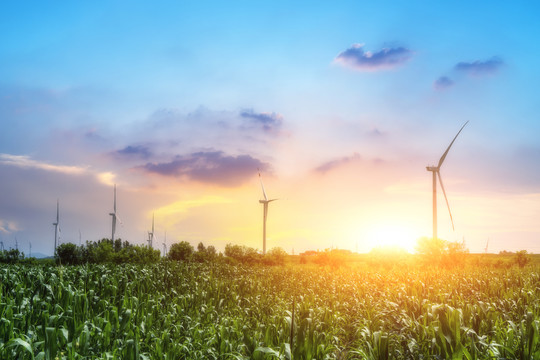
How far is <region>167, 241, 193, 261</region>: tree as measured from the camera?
68.8m

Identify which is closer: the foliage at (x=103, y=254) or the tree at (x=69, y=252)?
the foliage at (x=103, y=254)

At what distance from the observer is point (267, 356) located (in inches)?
350

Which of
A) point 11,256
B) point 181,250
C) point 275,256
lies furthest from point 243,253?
point 11,256

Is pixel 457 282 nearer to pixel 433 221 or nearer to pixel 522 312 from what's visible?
pixel 522 312

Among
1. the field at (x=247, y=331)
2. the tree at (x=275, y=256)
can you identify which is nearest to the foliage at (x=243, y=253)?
the tree at (x=275, y=256)

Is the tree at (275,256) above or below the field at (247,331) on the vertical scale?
below

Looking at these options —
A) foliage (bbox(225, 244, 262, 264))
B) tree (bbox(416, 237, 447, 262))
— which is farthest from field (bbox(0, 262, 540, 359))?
foliage (bbox(225, 244, 262, 264))

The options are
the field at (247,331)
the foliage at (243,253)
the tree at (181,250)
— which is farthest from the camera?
the foliage at (243,253)

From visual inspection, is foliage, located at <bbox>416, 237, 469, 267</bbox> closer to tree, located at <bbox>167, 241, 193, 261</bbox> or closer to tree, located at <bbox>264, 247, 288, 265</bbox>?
tree, located at <bbox>264, 247, 288, 265</bbox>

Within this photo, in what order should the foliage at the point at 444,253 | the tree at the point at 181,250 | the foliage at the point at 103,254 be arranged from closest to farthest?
the foliage at the point at 103,254 → the foliage at the point at 444,253 → the tree at the point at 181,250

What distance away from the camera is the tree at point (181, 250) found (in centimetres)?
6875

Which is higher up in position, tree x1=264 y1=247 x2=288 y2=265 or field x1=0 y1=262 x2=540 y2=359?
field x1=0 y1=262 x2=540 y2=359

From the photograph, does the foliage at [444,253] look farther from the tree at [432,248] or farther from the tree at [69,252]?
the tree at [69,252]

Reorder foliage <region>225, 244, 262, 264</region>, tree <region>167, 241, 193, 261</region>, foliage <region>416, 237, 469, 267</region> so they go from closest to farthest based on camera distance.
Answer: foliage <region>416, 237, 469, 267</region> < tree <region>167, 241, 193, 261</region> < foliage <region>225, 244, 262, 264</region>
